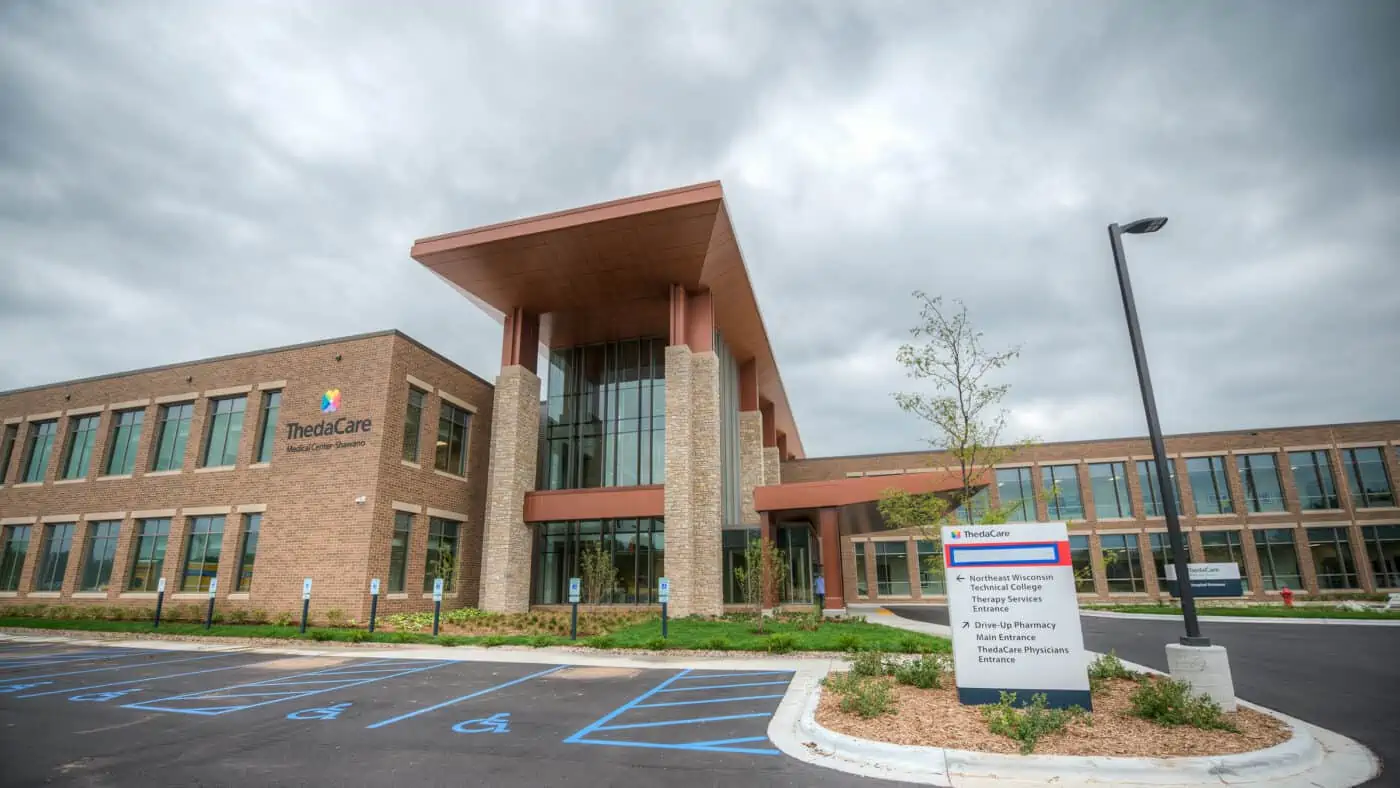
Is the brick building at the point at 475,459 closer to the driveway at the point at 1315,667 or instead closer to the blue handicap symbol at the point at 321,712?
the driveway at the point at 1315,667

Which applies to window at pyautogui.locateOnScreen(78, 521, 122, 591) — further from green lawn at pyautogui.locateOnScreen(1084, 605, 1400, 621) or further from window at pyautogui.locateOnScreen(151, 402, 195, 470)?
green lawn at pyautogui.locateOnScreen(1084, 605, 1400, 621)

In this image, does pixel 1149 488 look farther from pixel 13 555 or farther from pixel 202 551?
pixel 13 555

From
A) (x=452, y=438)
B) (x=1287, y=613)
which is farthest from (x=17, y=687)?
(x=1287, y=613)

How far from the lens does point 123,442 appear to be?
1083 inches

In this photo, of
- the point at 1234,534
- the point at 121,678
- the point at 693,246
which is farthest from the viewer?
the point at 1234,534

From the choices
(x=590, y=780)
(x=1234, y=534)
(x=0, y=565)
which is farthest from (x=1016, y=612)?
(x=1234, y=534)

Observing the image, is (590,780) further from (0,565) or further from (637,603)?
(0,565)

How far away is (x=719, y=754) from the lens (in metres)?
7.19

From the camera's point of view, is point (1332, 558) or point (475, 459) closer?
point (475, 459)

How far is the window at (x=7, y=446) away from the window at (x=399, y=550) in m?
20.4

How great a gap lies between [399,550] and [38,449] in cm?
1941

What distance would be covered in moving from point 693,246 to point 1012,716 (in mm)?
20164

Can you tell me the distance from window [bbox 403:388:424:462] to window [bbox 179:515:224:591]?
6.98 m

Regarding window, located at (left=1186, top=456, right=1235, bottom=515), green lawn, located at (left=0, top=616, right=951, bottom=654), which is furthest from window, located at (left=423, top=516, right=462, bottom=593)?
window, located at (left=1186, top=456, right=1235, bottom=515)
